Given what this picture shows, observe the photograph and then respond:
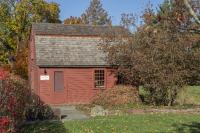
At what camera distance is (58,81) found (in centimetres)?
3186

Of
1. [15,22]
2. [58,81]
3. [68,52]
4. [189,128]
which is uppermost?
[15,22]

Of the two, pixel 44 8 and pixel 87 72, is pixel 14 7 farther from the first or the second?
pixel 87 72

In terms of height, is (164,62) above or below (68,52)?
below

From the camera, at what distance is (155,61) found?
78.2 feet

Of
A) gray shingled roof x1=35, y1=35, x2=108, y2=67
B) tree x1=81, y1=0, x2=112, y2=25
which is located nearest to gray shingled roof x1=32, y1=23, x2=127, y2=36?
gray shingled roof x1=35, y1=35, x2=108, y2=67

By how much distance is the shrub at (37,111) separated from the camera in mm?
18719

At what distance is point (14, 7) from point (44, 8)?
14.4 feet

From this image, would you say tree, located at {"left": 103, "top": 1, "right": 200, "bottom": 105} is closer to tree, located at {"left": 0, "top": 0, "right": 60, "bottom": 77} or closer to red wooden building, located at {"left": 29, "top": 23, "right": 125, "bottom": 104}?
red wooden building, located at {"left": 29, "top": 23, "right": 125, "bottom": 104}

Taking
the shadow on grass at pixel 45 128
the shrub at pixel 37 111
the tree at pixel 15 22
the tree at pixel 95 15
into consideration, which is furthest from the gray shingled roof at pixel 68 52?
the tree at pixel 95 15

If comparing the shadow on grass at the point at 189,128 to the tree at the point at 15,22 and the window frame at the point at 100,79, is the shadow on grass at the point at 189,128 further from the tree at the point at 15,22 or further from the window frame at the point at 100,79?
the tree at the point at 15,22

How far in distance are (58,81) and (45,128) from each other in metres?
15.8

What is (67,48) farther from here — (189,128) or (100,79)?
(189,128)

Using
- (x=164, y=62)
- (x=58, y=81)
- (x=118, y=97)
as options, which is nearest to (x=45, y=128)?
(x=164, y=62)

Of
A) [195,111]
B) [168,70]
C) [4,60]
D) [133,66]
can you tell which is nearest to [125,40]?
[133,66]
